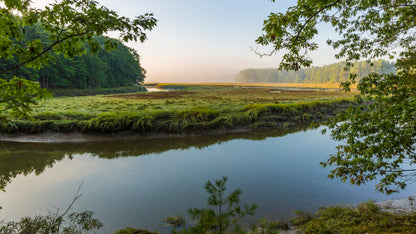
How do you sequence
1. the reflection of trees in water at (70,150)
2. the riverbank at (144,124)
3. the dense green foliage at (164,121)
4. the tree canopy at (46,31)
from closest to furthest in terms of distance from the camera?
the tree canopy at (46,31) < the reflection of trees in water at (70,150) < the riverbank at (144,124) < the dense green foliage at (164,121)

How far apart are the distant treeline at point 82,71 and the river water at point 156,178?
17152mm

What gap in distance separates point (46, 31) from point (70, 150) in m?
10.1

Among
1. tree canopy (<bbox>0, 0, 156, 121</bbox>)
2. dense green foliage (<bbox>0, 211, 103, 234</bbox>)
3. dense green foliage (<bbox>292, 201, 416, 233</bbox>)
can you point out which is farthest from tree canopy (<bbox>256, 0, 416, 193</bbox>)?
dense green foliage (<bbox>0, 211, 103, 234</bbox>)

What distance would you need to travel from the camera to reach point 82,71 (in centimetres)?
5397

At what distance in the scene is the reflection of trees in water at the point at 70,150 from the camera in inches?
354

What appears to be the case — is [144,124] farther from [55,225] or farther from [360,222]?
[360,222]

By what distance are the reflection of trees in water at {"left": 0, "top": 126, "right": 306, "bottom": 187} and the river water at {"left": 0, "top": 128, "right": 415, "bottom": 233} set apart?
5 cm

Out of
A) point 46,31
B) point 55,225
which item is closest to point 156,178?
point 55,225

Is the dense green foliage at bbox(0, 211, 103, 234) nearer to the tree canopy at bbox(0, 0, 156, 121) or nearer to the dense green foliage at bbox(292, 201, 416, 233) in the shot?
the tree canopy at bbox(0, 0, 156, 121)

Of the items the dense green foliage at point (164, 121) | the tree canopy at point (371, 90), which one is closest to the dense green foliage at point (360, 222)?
the tree canopy at point (371, 90)

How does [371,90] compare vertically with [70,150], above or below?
above

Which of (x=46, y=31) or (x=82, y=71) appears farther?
(x=82, y=71)

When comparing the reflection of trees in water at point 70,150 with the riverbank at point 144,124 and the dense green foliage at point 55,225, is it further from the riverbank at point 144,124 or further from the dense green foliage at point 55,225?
the dense green foliage at point 55,225

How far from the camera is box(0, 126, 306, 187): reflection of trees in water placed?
900 cm
